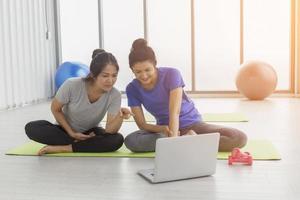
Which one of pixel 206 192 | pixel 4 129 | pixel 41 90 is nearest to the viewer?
pixel 206 192

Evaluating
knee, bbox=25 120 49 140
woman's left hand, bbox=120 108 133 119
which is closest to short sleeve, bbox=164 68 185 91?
woman's left hand, bbox=120 108 133 119

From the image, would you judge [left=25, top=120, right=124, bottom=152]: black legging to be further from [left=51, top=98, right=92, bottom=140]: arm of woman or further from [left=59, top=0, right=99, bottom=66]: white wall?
[left=59, top=0, right=99, bottom=66]: white wall

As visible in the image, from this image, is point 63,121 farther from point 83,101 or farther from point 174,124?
point 174,124

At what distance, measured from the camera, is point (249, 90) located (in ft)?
18.9

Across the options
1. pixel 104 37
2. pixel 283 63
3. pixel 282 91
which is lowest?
pixel 282 91

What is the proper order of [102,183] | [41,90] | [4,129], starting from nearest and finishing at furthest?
1. [102,183]
2. [4,129]
3. [41,90]

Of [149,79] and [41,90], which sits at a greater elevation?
[149,79]

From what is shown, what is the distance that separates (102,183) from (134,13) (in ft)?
16.2

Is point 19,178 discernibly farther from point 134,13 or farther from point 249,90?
point 134,13

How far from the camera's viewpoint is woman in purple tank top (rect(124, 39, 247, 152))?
2612 millimetres

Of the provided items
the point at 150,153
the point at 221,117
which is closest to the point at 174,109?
the point at 150,153

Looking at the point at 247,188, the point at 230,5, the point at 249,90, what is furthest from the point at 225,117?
the point at 230,5

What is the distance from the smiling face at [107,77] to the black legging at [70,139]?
360mm

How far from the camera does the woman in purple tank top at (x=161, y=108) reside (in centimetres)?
261
